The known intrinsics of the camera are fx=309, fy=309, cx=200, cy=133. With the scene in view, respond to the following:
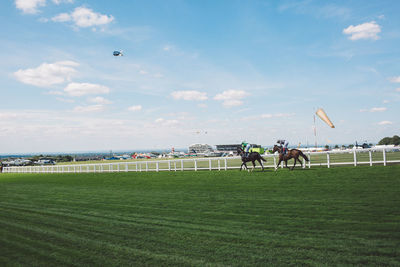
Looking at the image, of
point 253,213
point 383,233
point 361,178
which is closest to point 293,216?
point 253,213

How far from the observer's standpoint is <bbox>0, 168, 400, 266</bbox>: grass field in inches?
223

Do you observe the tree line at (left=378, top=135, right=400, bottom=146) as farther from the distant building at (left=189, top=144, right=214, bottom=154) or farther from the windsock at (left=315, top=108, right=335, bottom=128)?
the windsock at (left=315, top=108, right=335, bottom=128)

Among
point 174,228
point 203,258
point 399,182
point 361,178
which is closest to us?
point 203,258

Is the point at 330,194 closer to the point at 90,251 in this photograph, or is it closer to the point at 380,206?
the point at 380,206

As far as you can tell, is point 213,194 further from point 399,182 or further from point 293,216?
point 399,182

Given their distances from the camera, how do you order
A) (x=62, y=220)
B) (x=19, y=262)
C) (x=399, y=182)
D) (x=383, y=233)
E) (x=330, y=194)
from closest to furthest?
(x=19, y=262) → (x=383, y=233) → (x=62, y=220) → (x=330, y=194) → (x=399, y=182)

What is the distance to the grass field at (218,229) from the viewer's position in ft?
18.6

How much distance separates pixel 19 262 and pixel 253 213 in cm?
593

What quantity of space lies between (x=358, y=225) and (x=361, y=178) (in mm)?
8233

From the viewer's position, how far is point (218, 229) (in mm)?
7504

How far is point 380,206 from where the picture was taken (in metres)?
8.91

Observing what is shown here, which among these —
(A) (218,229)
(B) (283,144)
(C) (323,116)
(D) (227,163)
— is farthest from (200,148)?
(A) (218,229)

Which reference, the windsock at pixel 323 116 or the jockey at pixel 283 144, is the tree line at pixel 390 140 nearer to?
the windsock at pixel 323 116

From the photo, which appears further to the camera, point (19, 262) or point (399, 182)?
point (399, 182)
